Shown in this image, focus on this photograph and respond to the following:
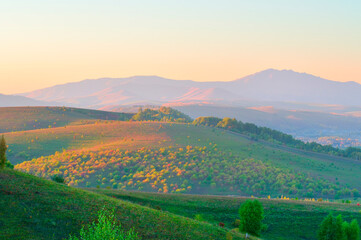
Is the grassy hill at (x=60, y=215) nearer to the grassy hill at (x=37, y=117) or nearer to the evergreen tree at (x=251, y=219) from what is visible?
the evergreen tree at (x=251, y=219)

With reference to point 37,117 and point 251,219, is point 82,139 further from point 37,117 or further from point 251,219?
point 251,219

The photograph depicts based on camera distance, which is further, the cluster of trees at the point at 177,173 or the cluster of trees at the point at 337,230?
the cluster of trees at the point at 177,173

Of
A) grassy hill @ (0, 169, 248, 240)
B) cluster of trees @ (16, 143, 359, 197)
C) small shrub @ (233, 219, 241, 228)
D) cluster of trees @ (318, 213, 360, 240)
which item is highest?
grassy hill @ (0, 169, 248, 240)

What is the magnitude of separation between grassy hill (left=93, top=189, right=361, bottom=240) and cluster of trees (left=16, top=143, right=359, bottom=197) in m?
28.6

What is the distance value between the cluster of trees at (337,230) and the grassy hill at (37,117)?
358 ft

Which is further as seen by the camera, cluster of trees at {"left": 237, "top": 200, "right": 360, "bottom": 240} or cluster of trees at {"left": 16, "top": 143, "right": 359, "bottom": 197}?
cluster of trees at {"left": 16, "top": 143, "right": 359, "bottom": 197}

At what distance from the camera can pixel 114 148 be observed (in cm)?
8862

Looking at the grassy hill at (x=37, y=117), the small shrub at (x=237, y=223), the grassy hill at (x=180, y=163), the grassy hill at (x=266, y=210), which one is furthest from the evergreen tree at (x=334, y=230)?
the grassy hill at (x=37, y=117)

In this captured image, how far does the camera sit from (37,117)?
13688 centimetres

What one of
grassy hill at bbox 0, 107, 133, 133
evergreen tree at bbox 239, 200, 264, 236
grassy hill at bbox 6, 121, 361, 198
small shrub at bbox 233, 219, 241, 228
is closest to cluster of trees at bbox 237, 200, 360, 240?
evergreen tree at bbox 239, 200, 264, 236

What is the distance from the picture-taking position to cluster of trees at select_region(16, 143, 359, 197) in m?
70.4

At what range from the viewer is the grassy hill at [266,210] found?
34.0 m

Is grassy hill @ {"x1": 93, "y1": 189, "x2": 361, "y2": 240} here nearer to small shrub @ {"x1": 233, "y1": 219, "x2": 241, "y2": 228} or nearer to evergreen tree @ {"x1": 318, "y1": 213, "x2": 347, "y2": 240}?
small shrub @ {"x1": 233, "y1": 219, "x2": 241, "y2": 228}

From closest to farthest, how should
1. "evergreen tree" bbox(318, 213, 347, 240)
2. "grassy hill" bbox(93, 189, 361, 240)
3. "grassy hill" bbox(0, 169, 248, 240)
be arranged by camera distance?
1. "grassy hill" bbox(0, 169, 248, 240)
2. "evergreen tree" bbox(318, 213, 347, 240)
3. "grassy hill" bbox(93, 189, 361, 240)
